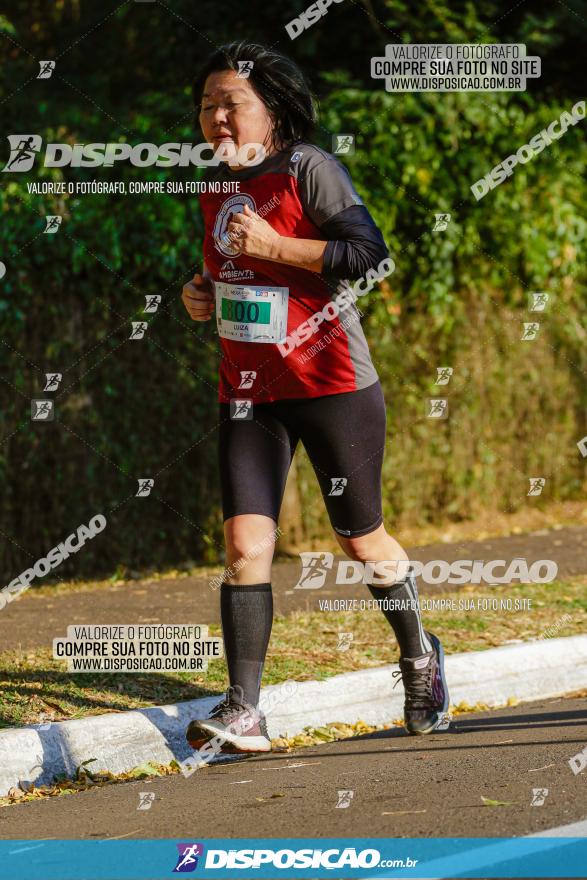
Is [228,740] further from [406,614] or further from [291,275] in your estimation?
[291,275]

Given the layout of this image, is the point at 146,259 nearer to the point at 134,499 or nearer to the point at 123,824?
the point at 134,499

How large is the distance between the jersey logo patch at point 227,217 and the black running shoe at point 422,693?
1620 millimetres

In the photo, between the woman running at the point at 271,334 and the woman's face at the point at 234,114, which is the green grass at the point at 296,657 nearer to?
the woman running at the point at 271,334

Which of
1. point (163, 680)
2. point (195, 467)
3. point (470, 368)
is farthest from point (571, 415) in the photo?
point (163, 680)

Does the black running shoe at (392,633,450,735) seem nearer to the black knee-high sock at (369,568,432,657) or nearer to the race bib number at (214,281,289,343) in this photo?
the black knee-high sock at (369,568,432,657)

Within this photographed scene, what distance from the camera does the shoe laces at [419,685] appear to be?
16.6 feet

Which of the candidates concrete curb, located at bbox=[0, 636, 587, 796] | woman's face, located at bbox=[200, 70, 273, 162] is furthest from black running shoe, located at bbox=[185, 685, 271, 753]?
woman's face, located at bbox=[200, 70, 273, 162]

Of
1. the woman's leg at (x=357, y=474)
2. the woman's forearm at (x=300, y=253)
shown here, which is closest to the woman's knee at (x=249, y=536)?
the woman's leg at (x=357, y=474)

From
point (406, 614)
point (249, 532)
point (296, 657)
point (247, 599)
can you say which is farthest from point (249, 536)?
point (296, 657)

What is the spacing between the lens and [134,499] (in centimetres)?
924

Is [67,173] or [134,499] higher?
[67,173]

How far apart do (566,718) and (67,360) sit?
451 centimetres

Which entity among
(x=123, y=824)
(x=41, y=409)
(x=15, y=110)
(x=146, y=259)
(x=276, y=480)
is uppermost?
(x=15, y=110)

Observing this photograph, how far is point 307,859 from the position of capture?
3432 mm
